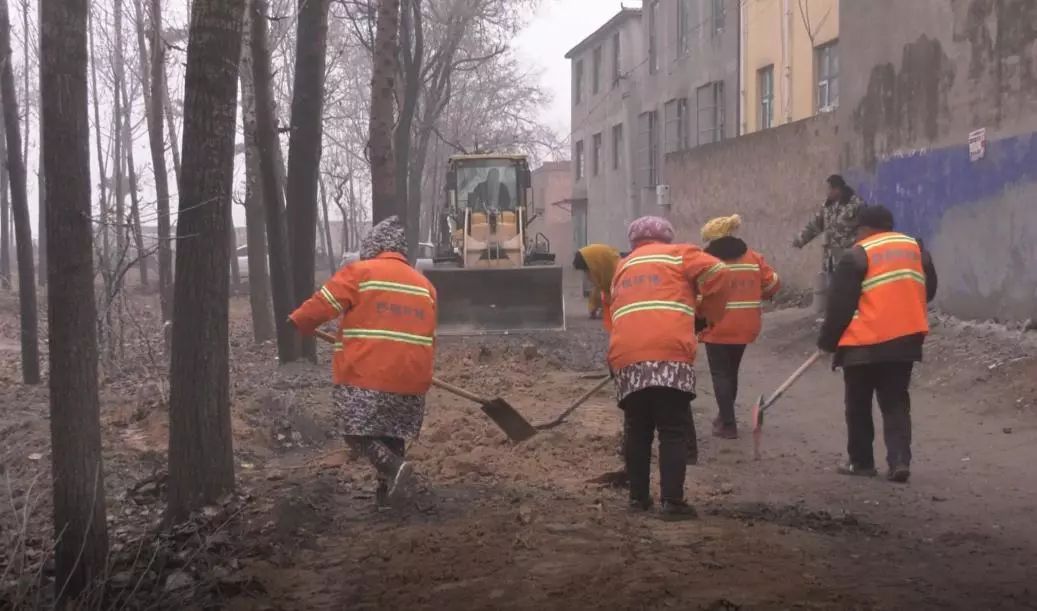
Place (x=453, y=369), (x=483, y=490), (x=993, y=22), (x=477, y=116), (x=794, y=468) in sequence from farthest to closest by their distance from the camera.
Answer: (x=477, y=116) < (x=453, y=369) < (x=993, y=22) < (x=794, y=468) < (x=483, y=490)

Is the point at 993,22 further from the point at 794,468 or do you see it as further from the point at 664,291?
the point at 664,291

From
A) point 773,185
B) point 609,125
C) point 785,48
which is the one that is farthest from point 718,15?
point 609,125

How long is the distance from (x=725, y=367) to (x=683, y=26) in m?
24.3

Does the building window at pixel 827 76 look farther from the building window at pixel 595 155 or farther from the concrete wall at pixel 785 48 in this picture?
the building window at pixel 595 155

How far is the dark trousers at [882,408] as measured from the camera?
7.45 metres

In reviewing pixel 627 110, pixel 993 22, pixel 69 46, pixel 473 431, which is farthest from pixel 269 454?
pixel 627 110

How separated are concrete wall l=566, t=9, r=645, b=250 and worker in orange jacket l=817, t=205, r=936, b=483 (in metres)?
28.4

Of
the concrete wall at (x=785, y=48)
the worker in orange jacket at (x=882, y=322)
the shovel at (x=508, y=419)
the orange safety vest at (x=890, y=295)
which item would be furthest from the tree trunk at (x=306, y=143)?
the concrete wall at (x=785, y=48)

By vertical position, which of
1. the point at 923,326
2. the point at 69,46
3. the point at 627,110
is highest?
the point at 627,110

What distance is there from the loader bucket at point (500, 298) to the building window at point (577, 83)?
27.7 metres

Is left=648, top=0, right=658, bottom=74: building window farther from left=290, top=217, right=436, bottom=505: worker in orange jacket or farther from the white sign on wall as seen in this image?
left=290, top=217, right=436, bottom=505: worker in orange jacket

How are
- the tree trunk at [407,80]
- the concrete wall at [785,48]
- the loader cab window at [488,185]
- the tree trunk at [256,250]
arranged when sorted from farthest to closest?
1. the concrete wall at [785,48]
2. the loader cab window at [488,185]
3. the tree trunk at [407,80]
4. the tree trunk at [256,250]

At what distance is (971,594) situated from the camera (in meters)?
4.71

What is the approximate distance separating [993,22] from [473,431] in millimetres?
7205
